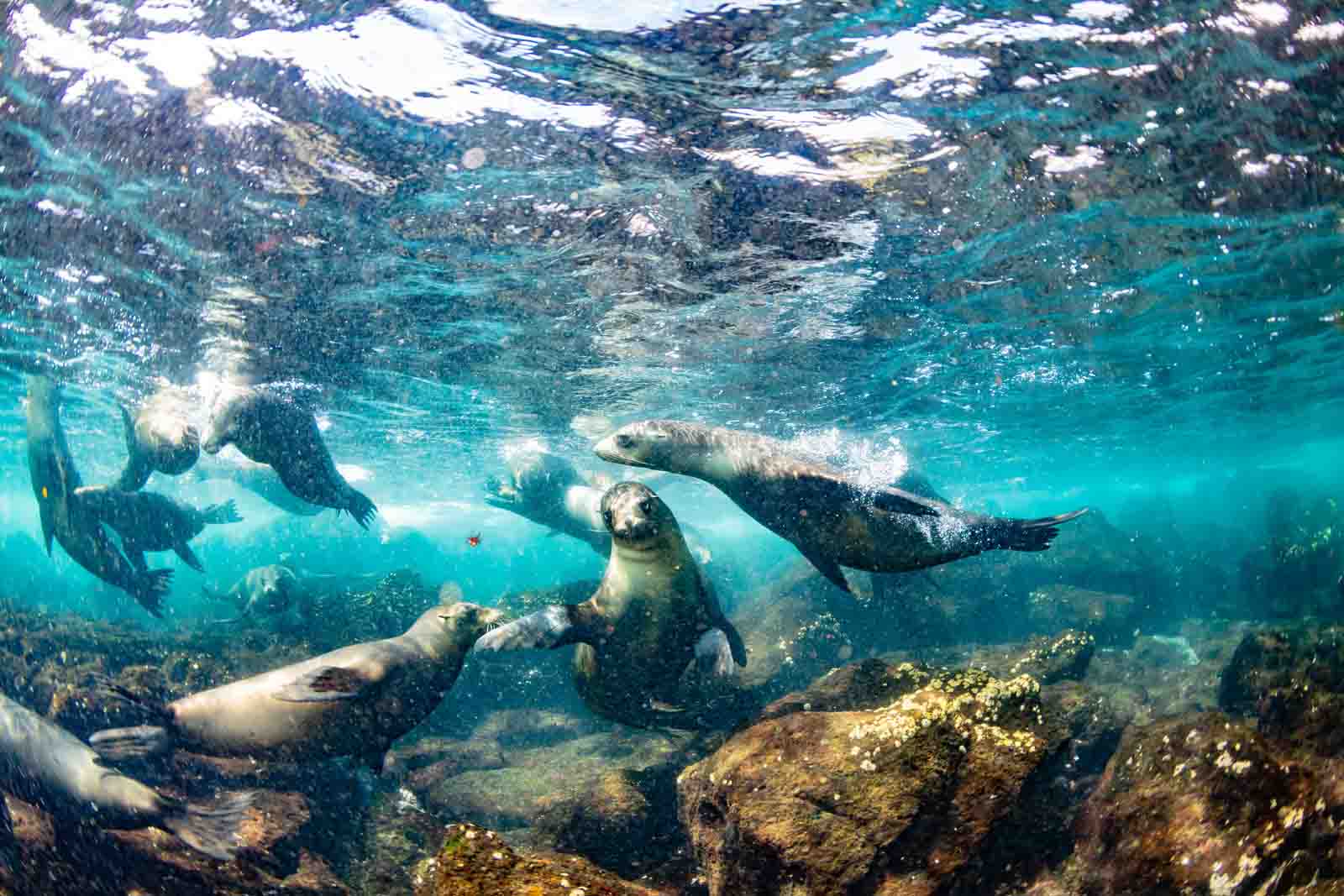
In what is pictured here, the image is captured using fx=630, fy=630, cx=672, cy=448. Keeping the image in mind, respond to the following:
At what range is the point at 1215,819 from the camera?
310cm

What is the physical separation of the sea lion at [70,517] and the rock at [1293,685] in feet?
49.6

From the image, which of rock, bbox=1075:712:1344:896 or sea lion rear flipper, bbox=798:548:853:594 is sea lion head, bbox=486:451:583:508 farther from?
rock, bbox=1075:712:1344:896

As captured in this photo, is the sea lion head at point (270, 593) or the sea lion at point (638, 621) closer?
the sea lion at point (638, 621)

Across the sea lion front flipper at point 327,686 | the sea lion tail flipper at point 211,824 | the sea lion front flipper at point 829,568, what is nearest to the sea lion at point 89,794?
the sea lion tail flipper at point 211,824

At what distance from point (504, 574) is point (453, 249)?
3455 cm

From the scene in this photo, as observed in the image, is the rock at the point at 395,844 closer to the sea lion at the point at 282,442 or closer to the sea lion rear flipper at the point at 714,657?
the sea lion rear flipper at the point at 714,657

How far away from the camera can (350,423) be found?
19922 mm

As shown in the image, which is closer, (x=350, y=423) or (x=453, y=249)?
(x=453, y=249)

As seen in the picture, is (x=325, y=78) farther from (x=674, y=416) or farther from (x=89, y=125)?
(x=674, y=416)

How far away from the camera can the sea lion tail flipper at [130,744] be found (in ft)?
19.2

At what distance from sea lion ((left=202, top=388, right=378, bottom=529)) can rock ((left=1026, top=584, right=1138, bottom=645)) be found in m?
16.7

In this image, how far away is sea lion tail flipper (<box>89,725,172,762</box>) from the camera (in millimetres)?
5859

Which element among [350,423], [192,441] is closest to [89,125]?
[192,441]

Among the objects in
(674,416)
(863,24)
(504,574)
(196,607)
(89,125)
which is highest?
(863,24)
